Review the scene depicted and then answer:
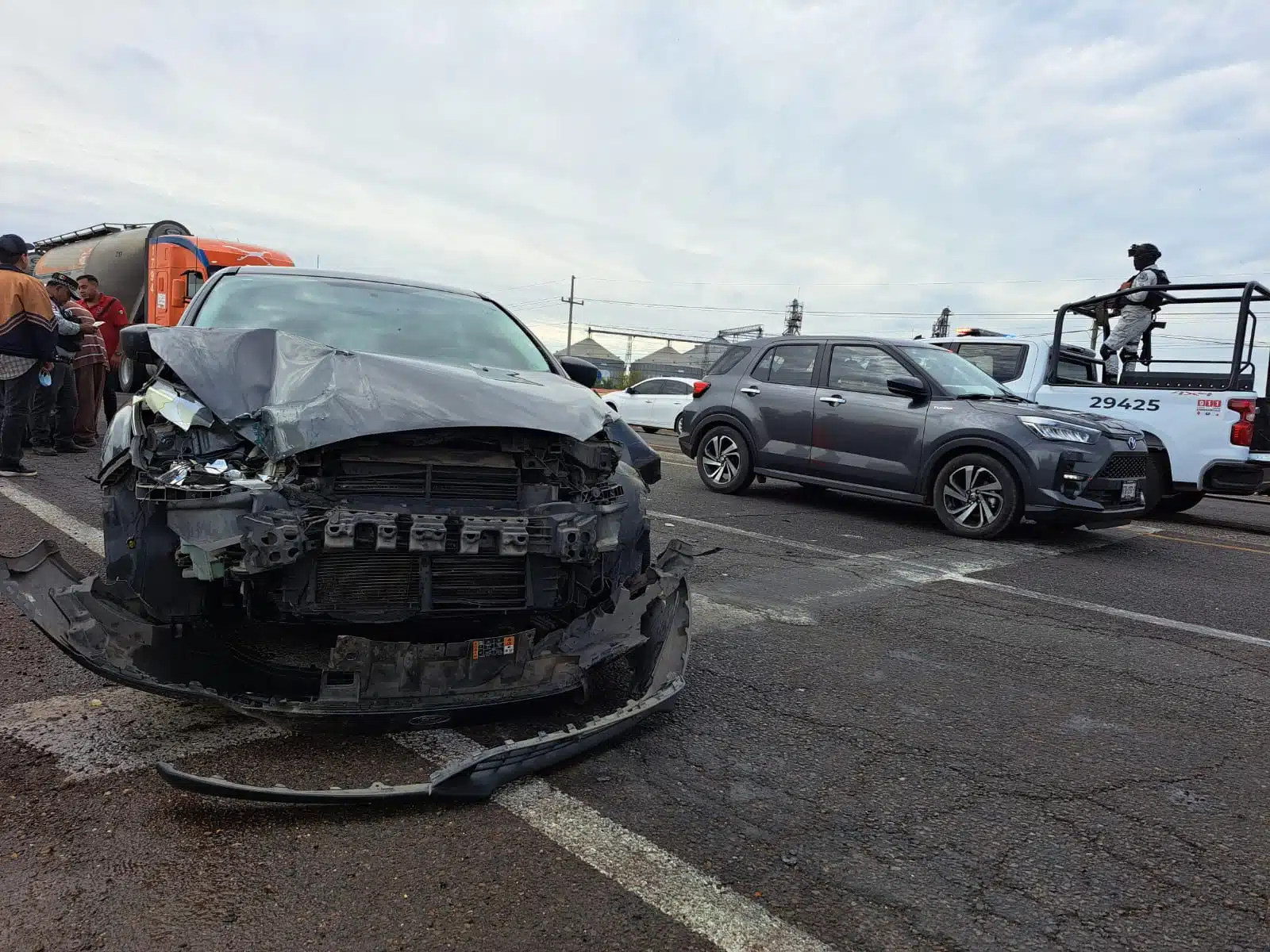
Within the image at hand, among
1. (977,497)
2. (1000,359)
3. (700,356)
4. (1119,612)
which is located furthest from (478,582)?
(700,356)

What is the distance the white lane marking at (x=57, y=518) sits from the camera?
5.28 metres

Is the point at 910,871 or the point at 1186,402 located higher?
the point at 1186,402

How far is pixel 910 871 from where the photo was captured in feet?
7.56

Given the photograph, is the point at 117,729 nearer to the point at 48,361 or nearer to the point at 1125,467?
the point at 48,361

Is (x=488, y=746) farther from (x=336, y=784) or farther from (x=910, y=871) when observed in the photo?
(x=910, y=871)

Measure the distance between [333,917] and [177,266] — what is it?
1425cm

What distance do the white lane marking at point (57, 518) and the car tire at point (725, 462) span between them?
5.69 m

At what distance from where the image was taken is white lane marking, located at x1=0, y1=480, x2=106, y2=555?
208 inches

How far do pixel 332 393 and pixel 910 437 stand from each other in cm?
586

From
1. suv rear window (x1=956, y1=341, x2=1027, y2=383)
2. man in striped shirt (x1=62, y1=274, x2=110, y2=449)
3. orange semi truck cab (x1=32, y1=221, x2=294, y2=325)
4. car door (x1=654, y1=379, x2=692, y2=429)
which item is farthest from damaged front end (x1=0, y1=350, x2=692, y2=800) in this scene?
car door (x1=654, y1=379, x2=692, y2=429)

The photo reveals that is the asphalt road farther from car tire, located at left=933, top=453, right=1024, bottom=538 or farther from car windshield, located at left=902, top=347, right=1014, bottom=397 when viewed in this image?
car windshield, located at left=902, top=347, right=1014, bottom=397

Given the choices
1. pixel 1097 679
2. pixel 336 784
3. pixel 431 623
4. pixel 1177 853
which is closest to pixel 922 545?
pixel 1097 679

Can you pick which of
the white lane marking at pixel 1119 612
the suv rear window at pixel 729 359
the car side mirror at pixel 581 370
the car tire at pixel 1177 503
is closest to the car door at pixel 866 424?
the suv rear window at pixel 729 359

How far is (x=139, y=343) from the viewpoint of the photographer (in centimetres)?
360
